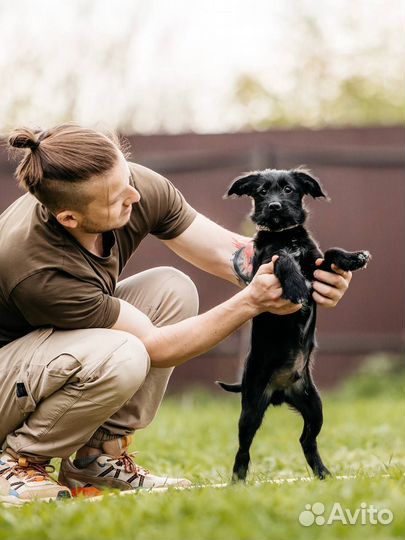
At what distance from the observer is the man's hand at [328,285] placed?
3.17 m

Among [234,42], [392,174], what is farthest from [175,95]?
[392,174]

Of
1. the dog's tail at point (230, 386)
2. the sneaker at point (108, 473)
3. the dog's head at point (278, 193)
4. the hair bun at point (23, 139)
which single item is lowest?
the sneaker at point (108, 473)

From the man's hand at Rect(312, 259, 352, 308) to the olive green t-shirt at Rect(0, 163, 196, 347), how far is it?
0.73 m

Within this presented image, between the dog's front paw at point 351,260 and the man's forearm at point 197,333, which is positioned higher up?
the dog's front paw at point 351,260

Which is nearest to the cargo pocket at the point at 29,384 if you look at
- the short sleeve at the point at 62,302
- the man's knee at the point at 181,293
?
the short sleeve at the point at 62,302

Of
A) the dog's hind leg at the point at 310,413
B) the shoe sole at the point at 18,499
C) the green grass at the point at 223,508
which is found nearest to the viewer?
the green grass at the point at 223,508

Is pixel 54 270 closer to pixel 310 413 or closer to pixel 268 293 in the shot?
pixel 268 293

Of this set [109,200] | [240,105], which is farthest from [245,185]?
[240,105]

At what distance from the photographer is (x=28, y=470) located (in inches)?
126

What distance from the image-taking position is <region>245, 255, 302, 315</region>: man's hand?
9.87ft

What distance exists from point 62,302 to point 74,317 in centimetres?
9

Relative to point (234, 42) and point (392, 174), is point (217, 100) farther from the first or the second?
point (392, 174)

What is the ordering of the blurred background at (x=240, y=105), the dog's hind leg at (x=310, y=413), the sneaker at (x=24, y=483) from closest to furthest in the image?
the sneaker at (x=24, y=483)
the dog's hind leg at (x=310, y=413)
the blurred background at (x=240, y=105)

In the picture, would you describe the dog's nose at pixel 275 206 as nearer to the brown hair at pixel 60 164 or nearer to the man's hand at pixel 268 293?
the man's hand at pixel 268 293
